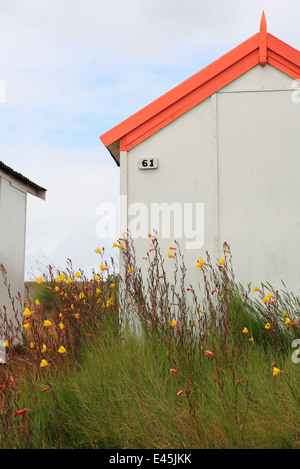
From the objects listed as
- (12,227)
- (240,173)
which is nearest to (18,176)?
(12,227)

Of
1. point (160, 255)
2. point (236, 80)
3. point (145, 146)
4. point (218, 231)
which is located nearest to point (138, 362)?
point (160, 255)

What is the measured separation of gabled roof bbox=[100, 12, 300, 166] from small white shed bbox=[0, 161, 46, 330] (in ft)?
9.71

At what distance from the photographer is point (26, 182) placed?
437 inches

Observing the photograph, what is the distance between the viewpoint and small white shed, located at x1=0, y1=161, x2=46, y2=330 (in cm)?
998

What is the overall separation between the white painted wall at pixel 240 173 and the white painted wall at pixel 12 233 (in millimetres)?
3353

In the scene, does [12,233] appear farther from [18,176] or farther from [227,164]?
[227,164]

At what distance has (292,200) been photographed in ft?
25.1

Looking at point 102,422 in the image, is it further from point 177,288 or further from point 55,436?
point 177,288

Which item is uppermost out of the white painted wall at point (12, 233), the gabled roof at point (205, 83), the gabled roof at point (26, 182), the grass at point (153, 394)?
the gabled roof at point (205, 83)

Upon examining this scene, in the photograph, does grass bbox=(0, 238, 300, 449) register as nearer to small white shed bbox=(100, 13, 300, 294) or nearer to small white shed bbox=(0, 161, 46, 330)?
small white shed bbox=(100, 13, 300, 294)

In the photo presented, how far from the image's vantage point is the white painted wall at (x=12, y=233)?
32.9 ft

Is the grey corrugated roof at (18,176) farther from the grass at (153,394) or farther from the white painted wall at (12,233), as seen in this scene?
the grass at (153,394)

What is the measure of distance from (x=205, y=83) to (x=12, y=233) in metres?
4.97

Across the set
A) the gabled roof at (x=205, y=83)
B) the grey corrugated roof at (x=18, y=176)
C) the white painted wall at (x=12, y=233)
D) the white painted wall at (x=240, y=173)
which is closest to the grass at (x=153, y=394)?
the white painted wall at (x=240, y=173)
